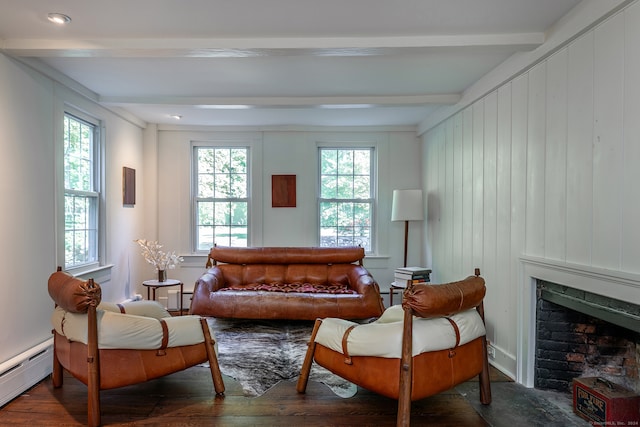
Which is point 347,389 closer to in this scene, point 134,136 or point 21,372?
point 21,372

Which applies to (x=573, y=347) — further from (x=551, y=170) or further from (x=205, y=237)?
(x=205, y=237)

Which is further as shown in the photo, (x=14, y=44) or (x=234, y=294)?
(x=234, y=294)

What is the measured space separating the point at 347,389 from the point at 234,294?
5.81ft

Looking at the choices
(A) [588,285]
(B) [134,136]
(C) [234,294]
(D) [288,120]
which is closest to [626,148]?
(A) [588,285]

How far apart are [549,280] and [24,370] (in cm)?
358

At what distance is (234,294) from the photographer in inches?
163

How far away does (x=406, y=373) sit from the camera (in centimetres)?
212

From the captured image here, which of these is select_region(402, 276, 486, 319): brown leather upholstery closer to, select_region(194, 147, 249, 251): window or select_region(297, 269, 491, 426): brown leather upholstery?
select_region(297, 269, 491, 426): brown leather upholstery

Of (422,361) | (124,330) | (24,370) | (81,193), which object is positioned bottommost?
(24,370)

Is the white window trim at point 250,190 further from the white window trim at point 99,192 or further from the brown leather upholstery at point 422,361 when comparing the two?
the brown leather upholstery at point 422,361

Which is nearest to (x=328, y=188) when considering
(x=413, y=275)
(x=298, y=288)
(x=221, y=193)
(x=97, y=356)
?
(x=221, y=193)

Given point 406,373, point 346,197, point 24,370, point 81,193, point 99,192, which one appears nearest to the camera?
point 406,373

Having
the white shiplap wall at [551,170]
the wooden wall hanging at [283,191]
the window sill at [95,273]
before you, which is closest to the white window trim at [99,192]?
the window sill at [95,273]

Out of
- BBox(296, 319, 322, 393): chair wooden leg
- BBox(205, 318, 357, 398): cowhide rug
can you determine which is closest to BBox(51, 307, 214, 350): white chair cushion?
BBox(205, 318, 357, 398): cowhide rug
